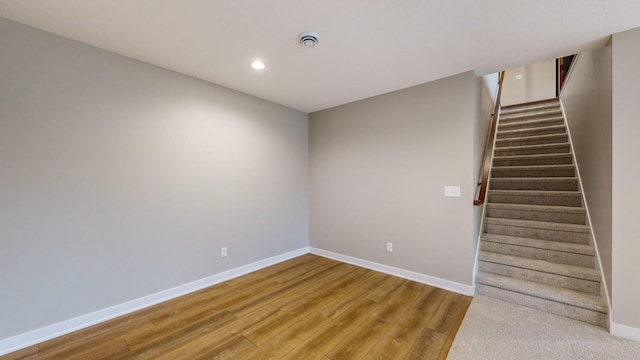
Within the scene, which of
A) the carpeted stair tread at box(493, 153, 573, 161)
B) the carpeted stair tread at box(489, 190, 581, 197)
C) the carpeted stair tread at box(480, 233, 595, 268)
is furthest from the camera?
the carpeted stair tread at box(493, 153, 573, 161)

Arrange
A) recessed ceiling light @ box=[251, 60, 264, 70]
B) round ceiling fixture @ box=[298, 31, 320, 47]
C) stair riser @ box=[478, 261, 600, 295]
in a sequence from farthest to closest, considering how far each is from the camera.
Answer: recessed ceiling light @ box=[251, 60, 264, 70], stair riser @ box=[478, 261, 600, 295], round ceiling fixture @ box=[298, 31, 320, 47]

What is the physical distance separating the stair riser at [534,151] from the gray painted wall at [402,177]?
2154mm

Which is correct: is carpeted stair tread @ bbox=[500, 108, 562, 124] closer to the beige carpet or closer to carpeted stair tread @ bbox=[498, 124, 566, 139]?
carpeted stair tread @ bbox=[498, 124, 566, 139]

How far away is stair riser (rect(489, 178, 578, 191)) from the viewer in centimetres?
339

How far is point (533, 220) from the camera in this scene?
3.21 m

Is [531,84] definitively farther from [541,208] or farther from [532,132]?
[541,208]

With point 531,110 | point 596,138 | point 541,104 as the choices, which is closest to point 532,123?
point 531,110

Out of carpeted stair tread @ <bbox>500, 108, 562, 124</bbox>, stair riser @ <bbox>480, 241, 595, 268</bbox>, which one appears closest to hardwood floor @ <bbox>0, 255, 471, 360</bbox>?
stair riser @ <bbox>480, 241, 595, 268</bbox>

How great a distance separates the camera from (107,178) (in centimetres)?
226

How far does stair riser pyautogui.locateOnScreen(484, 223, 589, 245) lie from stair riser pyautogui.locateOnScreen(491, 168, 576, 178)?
117 centimetres

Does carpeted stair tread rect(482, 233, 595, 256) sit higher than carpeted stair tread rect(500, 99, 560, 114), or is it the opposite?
carpeted stair tread rect(500, 99, 560, 114)

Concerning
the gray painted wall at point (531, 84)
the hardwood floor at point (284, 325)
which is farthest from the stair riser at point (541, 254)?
the gray painted wall at point (531, 84)

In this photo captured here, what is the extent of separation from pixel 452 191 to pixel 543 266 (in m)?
Answer: 1.16

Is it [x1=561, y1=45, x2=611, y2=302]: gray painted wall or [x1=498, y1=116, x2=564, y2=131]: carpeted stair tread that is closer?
[x1=561, y1=45, x2=611, y2=302]: gray painted wall
